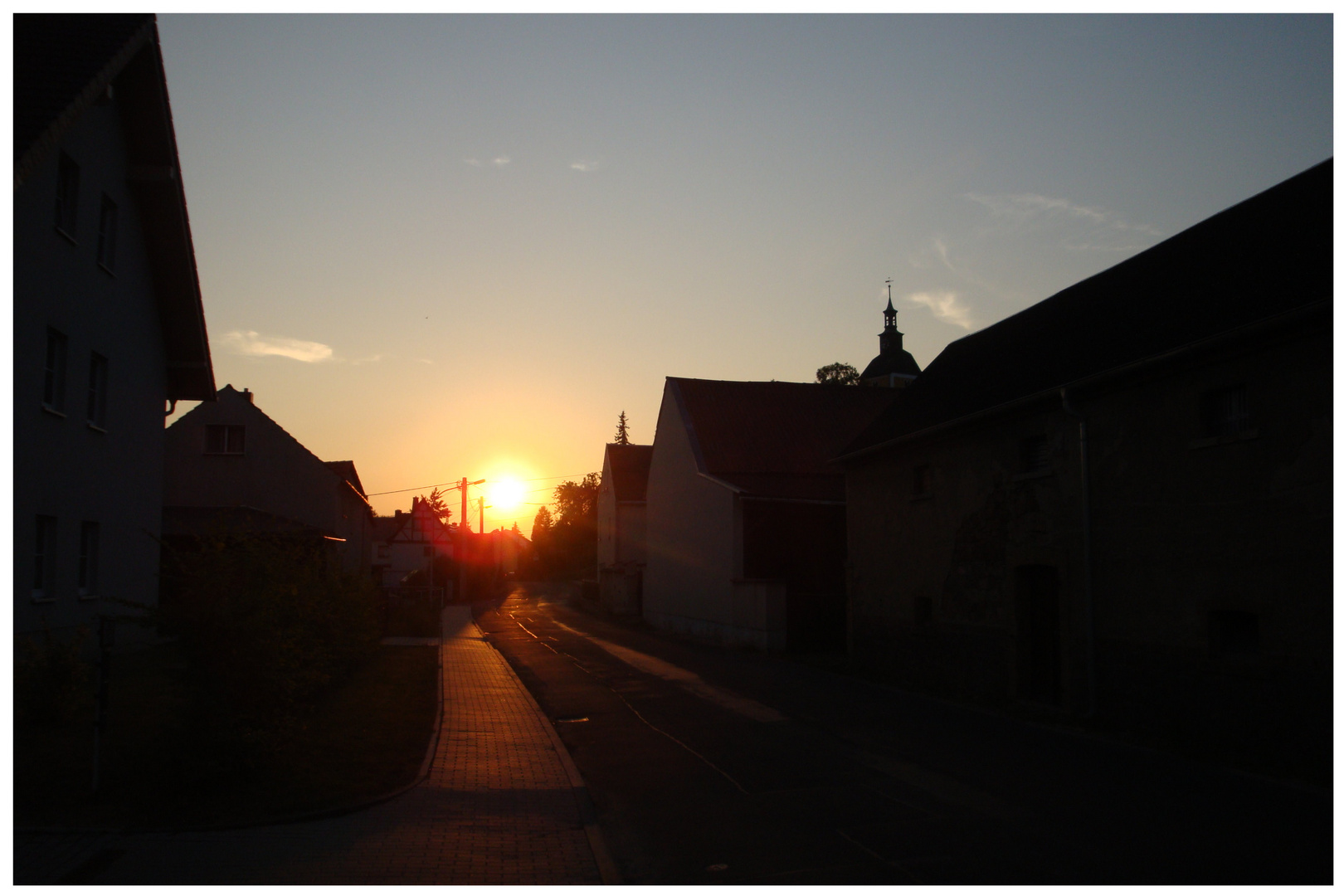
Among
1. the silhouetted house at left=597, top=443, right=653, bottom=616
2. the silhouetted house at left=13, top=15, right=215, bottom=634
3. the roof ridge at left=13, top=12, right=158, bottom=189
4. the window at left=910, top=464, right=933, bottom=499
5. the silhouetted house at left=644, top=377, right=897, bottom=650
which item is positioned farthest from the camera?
the silhouetted house at left=597, top=443, right=653, bottom=616

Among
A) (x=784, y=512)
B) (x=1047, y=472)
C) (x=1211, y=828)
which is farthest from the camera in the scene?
(x=784, y=512)

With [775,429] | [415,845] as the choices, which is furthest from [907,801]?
[775,429]

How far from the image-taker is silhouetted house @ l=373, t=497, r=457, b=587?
5219 cm

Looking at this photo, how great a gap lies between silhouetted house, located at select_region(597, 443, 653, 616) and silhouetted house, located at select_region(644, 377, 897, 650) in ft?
13.4

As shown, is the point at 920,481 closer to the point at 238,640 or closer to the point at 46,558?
the point at 238,640

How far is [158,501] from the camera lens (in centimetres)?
1895

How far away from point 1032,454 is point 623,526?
3450 centimetres

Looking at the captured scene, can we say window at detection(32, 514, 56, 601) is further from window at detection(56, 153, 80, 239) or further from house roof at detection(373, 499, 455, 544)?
house roof at detection(373, 499, 455, 544)

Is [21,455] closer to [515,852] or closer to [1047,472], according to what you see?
[515,852]

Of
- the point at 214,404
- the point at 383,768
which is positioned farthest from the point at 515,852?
the point at 214,404

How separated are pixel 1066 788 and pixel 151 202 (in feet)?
56.3

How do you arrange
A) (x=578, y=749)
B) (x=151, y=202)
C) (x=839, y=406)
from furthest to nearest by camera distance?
1. (x=839, y=406)
2. (x=151, y=202)
3. (x=578, y=749)

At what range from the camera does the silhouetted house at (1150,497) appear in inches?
394

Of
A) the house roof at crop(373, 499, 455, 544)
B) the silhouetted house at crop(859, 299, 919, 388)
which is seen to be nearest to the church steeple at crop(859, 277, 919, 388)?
the silhouetted house at crop(859, 299, 919, 388)
